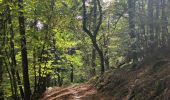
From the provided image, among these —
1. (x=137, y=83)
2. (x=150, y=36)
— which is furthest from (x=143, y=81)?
(x=150, y=36)

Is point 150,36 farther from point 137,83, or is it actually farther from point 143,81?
point 143,81

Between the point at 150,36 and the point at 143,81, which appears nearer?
the point at 143,81

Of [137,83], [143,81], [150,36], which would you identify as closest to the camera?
[143,81]

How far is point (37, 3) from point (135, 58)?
565cm

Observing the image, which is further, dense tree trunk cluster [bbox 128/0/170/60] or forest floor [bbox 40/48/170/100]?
dense tree trunk cluster [bbox 128/0/170/60]

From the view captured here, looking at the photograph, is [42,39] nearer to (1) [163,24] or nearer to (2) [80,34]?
(1) [163,24]

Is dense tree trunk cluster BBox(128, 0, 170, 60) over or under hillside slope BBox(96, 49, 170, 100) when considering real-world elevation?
over

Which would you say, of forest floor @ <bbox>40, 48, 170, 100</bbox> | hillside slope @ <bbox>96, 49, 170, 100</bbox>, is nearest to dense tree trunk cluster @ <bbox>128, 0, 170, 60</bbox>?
forest floor @ <bbox>40, 48, 170, 100</bbox>

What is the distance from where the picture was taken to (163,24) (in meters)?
14.8

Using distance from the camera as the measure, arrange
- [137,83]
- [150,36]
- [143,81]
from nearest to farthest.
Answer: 1. [143,81]
2. [137,83]
3. [150,36]

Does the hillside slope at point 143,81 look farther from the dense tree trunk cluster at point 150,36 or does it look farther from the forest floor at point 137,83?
the dense tree trunk cluster at point 150,36

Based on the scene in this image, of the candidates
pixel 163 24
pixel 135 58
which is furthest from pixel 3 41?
pixel 163 24

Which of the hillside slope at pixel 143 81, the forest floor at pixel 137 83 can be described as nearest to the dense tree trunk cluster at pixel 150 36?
the forest floor at pixel 137 83

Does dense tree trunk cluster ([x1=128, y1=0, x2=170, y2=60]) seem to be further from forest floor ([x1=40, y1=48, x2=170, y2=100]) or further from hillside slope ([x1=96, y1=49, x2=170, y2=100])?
hillside slope ([x1=96, y1=49, x2=170, y2=100])
